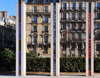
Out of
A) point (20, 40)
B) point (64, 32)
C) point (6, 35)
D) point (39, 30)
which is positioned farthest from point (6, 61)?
point (6, 35)

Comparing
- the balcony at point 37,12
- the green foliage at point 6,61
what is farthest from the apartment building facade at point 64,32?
the green foliage at point 6,61

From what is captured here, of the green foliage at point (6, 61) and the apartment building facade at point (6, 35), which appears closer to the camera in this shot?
the green foliage at point (6, 61)

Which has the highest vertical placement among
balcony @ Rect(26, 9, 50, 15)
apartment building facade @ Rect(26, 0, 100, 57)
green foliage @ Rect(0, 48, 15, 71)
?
balcony @ Rect(26, 9, 50, 15)

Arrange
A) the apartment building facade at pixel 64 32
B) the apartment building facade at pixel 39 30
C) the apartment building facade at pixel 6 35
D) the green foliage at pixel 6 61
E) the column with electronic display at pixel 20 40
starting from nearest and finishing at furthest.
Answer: the column with electronic display at pixel 20 40, the apartment building facade at pixel 64 32, the apartment building facade at pixel 39 30, the green foliage at pixel 6 61, the apartment building facade at pixel 6 35

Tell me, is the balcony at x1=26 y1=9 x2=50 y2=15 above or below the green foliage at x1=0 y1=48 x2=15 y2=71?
above

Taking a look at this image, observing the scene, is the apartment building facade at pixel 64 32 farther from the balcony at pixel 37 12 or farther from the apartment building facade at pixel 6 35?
the apartment building facade at pixel 6 35

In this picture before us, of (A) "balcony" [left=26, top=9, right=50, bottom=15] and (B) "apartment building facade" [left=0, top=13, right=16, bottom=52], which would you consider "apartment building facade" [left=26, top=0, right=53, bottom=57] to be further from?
(B) "apartment building facade" [left=0, top=13, right=16, bottom=52]

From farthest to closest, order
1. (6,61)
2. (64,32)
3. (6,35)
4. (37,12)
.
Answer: (6,35) → (6,61) → (37,12) → (64,32)

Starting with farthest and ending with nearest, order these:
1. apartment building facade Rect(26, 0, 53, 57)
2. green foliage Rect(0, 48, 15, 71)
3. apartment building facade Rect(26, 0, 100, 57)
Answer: green foliage Rect(0, 48, 15, 71) → apartment building facade Rect(26, 0, 53, 57) → apartment building facade Rect(26, 0, 100, 57)

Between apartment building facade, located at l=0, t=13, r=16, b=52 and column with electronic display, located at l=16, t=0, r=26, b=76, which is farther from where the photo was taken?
apartment building facade, located at l=0, t=13, r=16, b=52

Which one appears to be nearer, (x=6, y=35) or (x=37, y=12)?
(x=37, y=12)

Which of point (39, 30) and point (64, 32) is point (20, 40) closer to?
point (39, 30)

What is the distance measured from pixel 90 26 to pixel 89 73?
521 cm

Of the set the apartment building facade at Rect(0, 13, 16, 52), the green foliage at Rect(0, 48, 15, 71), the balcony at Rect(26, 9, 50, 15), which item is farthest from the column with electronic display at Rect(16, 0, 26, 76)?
the apartment building facade at Rect(0, 13, 16, 52)
